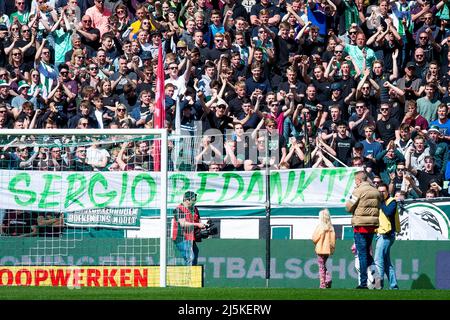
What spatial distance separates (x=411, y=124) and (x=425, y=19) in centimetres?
298

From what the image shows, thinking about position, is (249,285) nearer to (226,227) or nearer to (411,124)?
(226,227)

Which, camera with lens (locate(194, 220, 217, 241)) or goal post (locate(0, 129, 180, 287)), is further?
camera with lens (locate(194, 220, 217, 241))

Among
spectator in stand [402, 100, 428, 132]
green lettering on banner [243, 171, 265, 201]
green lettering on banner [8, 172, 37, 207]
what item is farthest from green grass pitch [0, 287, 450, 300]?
spectator in stand [402, 100, 428, 132]

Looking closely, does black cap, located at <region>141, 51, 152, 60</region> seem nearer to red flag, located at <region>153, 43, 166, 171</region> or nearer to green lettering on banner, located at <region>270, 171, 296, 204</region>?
red flag, located at <region>153, 43, 166, 171</region>

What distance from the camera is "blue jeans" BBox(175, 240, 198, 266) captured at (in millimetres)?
22625

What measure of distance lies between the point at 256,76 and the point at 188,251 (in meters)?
5.22

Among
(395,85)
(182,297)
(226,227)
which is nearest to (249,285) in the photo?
(226,227)

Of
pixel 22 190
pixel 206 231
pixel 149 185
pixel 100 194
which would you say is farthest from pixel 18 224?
pixel 206 231

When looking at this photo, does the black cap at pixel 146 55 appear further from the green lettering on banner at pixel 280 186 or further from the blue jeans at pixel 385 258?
the blue jeans at pixel 385 258

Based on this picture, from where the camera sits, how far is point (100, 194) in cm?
2336

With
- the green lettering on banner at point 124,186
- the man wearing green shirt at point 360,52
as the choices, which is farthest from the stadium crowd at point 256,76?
the green lettering on banner at point 124,186

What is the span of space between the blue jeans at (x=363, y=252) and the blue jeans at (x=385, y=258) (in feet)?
3.71

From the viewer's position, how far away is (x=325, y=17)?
1095 inches

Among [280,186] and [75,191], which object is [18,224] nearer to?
→ [75,191]
